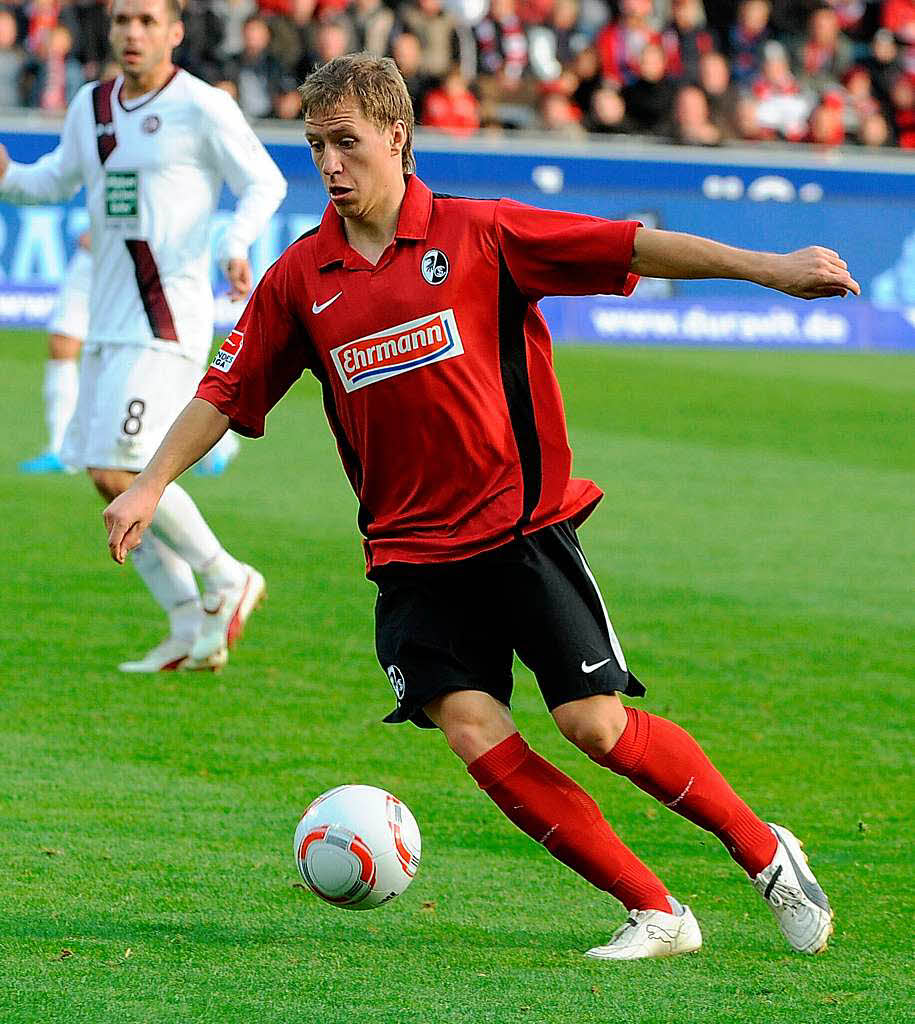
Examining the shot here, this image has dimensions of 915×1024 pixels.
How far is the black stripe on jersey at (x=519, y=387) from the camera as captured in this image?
4488 mm

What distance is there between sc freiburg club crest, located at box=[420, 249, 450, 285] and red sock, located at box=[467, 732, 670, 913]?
1079 mm

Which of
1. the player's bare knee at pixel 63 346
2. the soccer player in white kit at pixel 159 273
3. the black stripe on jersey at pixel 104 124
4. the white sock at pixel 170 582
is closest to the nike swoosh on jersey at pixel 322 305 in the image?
the soccer player in white kit at pixel 159 273

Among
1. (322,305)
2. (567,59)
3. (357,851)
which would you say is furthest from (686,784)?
(567,59)

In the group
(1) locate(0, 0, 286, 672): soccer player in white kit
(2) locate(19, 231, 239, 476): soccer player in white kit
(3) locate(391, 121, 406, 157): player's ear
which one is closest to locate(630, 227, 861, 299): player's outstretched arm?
(3) locate(391, 121, 406, 157): player's ear

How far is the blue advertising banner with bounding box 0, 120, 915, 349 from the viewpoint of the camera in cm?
1983

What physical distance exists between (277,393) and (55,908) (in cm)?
137

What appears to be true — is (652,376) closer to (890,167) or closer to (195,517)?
(890,167)

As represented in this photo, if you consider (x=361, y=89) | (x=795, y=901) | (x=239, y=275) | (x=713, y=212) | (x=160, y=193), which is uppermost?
(x=361, y=89)

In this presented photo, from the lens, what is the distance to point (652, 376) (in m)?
18.1

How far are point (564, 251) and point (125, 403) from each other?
11.0 ft

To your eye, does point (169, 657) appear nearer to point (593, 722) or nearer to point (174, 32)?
point (174, 32)

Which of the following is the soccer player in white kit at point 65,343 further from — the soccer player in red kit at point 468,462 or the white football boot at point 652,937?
the white football boot at point 652,937

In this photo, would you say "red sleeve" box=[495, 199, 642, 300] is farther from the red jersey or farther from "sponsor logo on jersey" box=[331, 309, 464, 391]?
"sponsor logo on jersey" box=[331, 309, 464, 391]

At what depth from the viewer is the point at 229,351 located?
4.65 m
